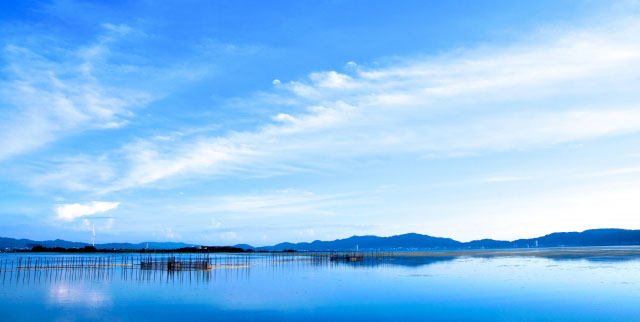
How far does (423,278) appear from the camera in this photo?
1559 inches

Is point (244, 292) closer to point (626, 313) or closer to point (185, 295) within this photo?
point (185, 295)

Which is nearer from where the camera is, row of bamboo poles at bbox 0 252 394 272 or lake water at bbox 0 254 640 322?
lake water at bbox 0 254 640 322

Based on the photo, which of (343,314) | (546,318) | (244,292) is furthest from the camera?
(244,292)

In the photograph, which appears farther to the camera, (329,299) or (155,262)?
(155,262)

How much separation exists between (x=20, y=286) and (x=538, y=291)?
124ft

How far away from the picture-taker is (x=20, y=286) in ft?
114

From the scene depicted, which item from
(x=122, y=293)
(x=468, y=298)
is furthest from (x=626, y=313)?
(x=122, y=293)

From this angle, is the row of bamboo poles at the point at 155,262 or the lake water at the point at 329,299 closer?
the lake water at the point at 329,299

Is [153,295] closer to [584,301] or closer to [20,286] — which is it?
[20,286]

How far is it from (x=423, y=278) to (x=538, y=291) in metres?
11.5

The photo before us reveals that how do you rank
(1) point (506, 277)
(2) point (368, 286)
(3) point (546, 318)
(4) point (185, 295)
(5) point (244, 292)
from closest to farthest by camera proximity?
(3) point (546, 318) → (4) point (185, 295) → (5) point (244, 292) → (2) point (368, 286) → (1) point (506, 277)

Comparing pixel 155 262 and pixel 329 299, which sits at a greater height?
pixel 155 262

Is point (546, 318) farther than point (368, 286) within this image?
No

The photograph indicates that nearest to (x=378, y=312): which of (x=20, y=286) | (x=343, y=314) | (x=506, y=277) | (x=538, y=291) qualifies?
(x=343, y=314)
